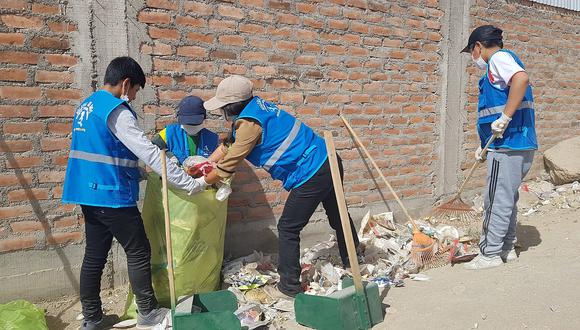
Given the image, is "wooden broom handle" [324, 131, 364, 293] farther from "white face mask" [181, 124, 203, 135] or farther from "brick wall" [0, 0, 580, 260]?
"brick wall" [0, 0, 580, 260]

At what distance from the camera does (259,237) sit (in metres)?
3.84

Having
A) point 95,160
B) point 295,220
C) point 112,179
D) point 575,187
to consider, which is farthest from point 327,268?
point 575,187

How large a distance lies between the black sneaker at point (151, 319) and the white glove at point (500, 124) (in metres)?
2.57

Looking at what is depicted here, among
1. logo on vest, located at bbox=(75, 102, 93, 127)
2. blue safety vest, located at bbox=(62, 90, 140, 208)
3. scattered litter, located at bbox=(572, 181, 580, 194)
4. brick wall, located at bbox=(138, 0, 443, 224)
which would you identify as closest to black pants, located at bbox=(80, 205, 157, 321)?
blue safety vest, located at bbox=(62, 90, 140, 208)

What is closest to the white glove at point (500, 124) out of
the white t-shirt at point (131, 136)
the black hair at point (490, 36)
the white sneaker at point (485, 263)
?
the black hair at point (490, 36)

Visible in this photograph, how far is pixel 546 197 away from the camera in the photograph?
552cm

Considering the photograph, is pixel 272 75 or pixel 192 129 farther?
pixel 272 75

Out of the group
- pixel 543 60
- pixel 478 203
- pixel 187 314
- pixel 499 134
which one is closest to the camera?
pixel 187 314

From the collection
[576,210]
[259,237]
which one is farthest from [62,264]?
[576,210]

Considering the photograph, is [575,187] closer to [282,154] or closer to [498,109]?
[498,109]

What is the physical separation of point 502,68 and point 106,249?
Answer: 9.52 feet

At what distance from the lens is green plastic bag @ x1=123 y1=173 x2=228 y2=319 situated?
9.50ft

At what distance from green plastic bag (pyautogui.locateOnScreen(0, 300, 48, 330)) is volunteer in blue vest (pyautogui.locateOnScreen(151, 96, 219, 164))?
4.06 ft

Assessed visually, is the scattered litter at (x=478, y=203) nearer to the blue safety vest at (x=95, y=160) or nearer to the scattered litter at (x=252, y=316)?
the scattered litter at (x=252, y=316)
